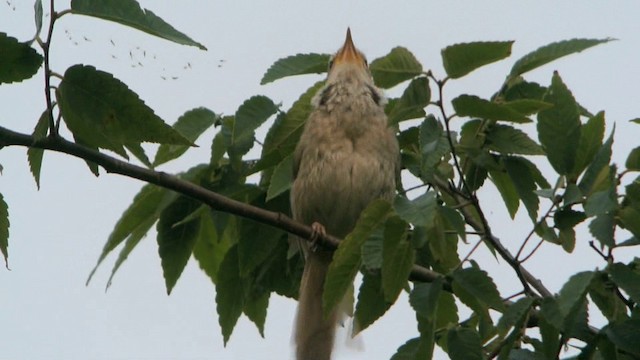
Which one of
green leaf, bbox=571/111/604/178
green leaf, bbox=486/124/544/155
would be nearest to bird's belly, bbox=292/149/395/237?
green leaf, bbox=486/124/544/155

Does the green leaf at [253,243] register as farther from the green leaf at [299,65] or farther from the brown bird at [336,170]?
the brown bird at [336,170]

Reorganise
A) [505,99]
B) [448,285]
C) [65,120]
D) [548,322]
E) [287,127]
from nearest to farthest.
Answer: [548,322]
[65,120]
[448,285]
[505,99]
[287,127]

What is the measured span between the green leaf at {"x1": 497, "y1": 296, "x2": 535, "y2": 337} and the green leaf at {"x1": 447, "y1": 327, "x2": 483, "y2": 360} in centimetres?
8

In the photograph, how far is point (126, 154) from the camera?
11.0 ft

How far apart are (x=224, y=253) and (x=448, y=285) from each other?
4.32 feet

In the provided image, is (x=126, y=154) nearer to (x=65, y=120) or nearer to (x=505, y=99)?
(x=65, y=120)

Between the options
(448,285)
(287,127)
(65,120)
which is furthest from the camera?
(287,127)

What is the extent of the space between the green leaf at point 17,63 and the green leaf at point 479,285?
4.66ft

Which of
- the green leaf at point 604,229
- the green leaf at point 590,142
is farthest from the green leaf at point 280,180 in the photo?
the green leaf at point 604,229

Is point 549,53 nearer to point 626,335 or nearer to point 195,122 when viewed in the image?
point 626,335

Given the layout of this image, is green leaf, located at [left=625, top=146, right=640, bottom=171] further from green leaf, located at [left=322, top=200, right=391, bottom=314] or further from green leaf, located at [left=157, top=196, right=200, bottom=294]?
green leaf, located at [left=157, top=196, right=200, bottom=294]

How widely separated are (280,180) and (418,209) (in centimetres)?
116

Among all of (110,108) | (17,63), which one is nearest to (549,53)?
(110,108)

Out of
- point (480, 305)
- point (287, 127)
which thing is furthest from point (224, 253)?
point (480, 305)
